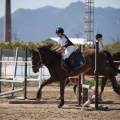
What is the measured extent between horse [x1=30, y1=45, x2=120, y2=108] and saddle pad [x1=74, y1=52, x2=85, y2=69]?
0.11 m

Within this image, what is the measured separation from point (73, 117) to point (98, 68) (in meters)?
2.79

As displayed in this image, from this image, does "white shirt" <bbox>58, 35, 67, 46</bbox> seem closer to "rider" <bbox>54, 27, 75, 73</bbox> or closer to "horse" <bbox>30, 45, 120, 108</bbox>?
"rider" <bbox>54, 27, 75, 73</bbox>

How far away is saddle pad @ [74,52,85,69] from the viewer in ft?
44.3

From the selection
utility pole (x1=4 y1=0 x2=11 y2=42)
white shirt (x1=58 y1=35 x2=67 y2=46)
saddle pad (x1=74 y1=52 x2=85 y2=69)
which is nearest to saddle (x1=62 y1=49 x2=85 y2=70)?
saddle pad (x1=74 y1=52 x2=85 y2=69)

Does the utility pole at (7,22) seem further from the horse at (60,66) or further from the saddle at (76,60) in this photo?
the saddle at (76,60)

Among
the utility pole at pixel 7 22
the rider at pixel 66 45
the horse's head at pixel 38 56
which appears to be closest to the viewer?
the rider at pixel 66 45

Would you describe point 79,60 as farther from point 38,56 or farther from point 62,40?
point 38,56

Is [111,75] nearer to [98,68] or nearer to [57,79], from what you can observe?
[98,68]

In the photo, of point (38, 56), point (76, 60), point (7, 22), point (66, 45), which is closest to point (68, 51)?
point (66, 45)

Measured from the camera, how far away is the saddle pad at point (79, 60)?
→ 13.5 meters

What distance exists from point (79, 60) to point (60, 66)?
0.61 meters

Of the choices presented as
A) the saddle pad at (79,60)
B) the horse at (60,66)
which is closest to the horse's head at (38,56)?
the horse at (60,66)

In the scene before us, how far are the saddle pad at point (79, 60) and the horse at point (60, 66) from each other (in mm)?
107

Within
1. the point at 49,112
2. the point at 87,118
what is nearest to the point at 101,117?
the point at 87,118
